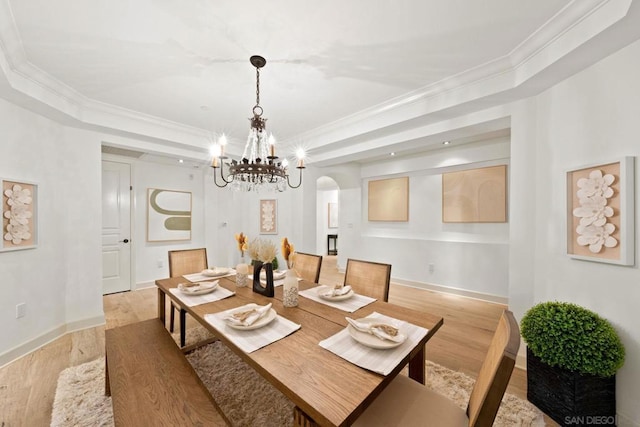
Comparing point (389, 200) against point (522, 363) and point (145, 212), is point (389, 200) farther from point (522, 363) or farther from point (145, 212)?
point (145, 212)

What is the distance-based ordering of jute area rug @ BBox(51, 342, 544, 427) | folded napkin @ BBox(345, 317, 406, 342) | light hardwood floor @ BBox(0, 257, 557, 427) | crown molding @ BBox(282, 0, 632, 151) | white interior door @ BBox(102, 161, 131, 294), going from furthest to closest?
white interior door @ BBox(102, 161, 131, 294)
light hardwood floor @ BBox(0, 257, 557, 427)
jute area rug @ BBox(51, 342, 544, 427)
crown molding @ BBox(282, 0, 632, 151)
folded napkin @ BBox(345, 317, 406, 342)

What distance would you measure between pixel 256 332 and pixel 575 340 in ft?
6.43

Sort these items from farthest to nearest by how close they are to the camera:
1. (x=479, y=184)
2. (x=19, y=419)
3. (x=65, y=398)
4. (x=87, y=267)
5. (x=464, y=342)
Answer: (x=479, y=184) < (x=87, y=267) < (x=464, y=342) < (x=65, y=398) < (x=19, y=419)

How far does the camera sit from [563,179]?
1.92 m

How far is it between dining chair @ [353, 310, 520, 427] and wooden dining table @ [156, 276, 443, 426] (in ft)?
0.66

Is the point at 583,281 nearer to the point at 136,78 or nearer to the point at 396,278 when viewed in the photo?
the point at 396,278

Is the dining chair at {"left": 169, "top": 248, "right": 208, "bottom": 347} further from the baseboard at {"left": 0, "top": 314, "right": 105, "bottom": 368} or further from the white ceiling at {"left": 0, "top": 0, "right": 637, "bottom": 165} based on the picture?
the white ceiling at {"left": 0, "top": 0, "right": 637, "bottom": 165}

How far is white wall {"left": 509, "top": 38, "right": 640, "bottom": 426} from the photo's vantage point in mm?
1534

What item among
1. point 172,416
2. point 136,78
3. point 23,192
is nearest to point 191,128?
point 136,78

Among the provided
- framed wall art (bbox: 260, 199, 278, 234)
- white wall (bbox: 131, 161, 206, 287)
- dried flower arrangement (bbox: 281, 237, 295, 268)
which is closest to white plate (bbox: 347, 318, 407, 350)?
dried flower arrangement (bbox: 281, 237, 295, 268)

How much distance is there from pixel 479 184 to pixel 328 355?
157 inches

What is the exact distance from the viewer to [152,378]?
1.32 metres

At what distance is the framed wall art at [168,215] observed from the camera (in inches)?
180

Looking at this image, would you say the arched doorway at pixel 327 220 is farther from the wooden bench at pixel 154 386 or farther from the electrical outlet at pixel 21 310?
the wooden bench at pixel 154 386
